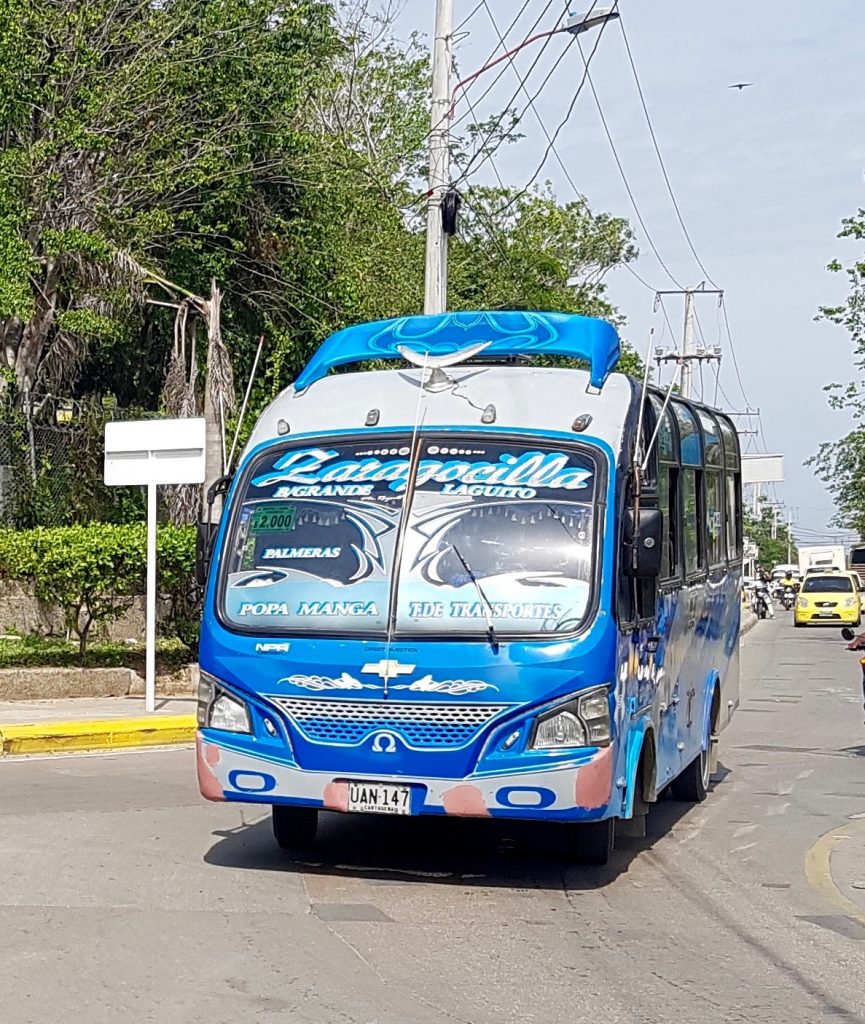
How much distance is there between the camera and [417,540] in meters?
8.16

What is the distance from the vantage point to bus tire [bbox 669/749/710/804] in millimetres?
11445

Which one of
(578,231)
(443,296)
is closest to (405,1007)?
(443,296)

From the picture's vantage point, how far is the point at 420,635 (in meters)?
7.84

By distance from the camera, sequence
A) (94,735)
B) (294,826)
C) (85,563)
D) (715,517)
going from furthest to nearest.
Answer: (85,563)
(94,735)
(715,517)
(294,826)

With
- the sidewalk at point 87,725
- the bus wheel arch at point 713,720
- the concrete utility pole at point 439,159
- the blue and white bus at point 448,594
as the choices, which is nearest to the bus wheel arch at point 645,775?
the blue and white bus at point 448,594

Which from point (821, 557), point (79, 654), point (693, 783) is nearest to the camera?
point (693, 783)

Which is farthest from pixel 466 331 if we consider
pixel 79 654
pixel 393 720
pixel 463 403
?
pixel 79 654

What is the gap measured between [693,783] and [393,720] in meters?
4.42

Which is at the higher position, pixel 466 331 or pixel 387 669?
pixel 466 331

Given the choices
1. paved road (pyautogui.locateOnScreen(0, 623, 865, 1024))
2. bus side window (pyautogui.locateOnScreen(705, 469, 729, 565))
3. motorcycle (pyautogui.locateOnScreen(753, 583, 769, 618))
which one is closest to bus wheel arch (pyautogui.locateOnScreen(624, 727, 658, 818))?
paved road (pyautogui.locateOnScreen(0, 623, 865, 1024))

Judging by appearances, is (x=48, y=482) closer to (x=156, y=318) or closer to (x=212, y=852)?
(x=156, y=318)

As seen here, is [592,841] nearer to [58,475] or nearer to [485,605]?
[485,605]

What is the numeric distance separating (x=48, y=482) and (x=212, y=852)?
40.5 ft

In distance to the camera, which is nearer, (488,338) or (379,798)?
(379,798)
